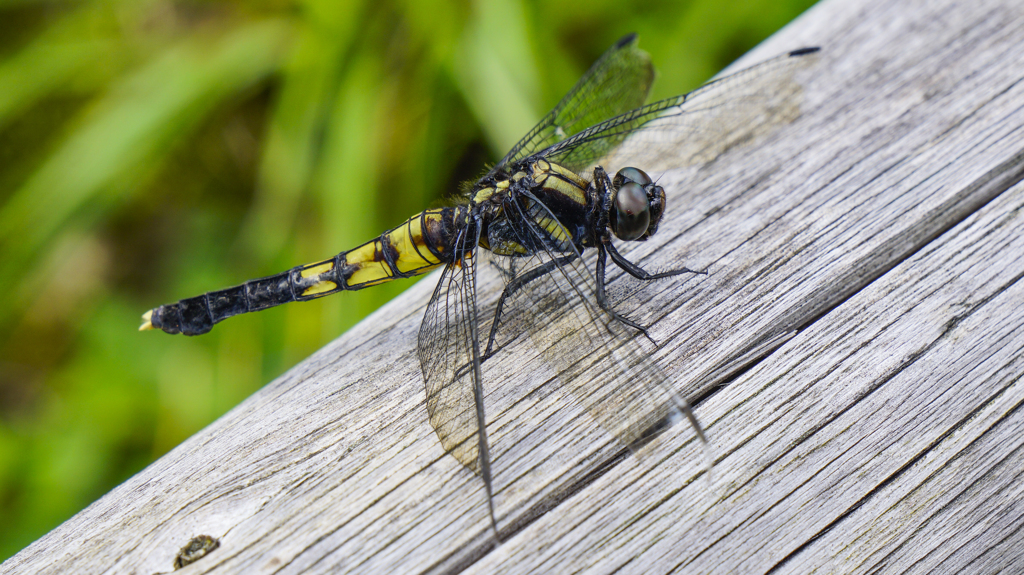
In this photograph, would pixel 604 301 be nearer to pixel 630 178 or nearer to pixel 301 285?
pixel 630 178

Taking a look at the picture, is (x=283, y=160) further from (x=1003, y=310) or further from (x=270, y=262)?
(x=1003, y=310)

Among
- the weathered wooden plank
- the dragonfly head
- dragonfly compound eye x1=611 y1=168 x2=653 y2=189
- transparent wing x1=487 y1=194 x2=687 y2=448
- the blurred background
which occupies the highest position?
the blurred background

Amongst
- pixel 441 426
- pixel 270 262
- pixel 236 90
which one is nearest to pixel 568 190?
pixel 441 426

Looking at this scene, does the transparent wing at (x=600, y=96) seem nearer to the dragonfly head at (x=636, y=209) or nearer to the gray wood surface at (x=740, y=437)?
the dragonfly head at (x=636, y=209)

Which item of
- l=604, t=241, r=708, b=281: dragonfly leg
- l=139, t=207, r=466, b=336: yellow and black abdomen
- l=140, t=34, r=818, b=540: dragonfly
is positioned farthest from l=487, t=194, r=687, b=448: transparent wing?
l=139, t=207, r=466, b=336: yellow and black abdomen

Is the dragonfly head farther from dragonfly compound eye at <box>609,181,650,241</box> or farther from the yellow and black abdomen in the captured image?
the yellow and black abdomen
